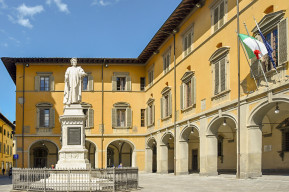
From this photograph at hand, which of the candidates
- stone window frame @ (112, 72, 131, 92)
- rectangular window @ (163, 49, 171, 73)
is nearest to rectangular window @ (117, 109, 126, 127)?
stone window frame @ (112, 72, 131, 92)

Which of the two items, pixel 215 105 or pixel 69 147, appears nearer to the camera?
pixel 69 147

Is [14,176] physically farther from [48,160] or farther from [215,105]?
[48,160]

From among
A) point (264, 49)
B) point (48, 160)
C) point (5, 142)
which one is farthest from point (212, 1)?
point (5, 142)

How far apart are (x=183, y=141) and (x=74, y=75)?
1345 centimetres

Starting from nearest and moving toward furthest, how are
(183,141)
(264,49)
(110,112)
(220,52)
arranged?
(264,49), (220,52), (183,141), (110,112)

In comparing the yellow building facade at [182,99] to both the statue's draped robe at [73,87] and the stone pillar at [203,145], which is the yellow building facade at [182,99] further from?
the statue's draped robe at [73,87]

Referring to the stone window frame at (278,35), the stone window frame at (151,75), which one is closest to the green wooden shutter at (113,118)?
the stone window frame at (151,75)

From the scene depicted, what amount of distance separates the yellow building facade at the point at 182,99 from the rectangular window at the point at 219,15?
6 centimetres

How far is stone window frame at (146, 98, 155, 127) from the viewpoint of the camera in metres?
38.3

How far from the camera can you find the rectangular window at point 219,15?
77.9 ft

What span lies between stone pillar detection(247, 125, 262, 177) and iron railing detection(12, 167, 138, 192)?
6502mm

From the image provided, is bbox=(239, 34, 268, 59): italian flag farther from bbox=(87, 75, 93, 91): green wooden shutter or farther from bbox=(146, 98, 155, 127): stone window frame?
bbox=(87, 75, 93, 91): green wooden shutter

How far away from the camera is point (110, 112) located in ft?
136

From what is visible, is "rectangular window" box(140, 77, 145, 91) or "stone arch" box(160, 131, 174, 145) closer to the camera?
"stone arch" box(160, 131, 174, 145)
